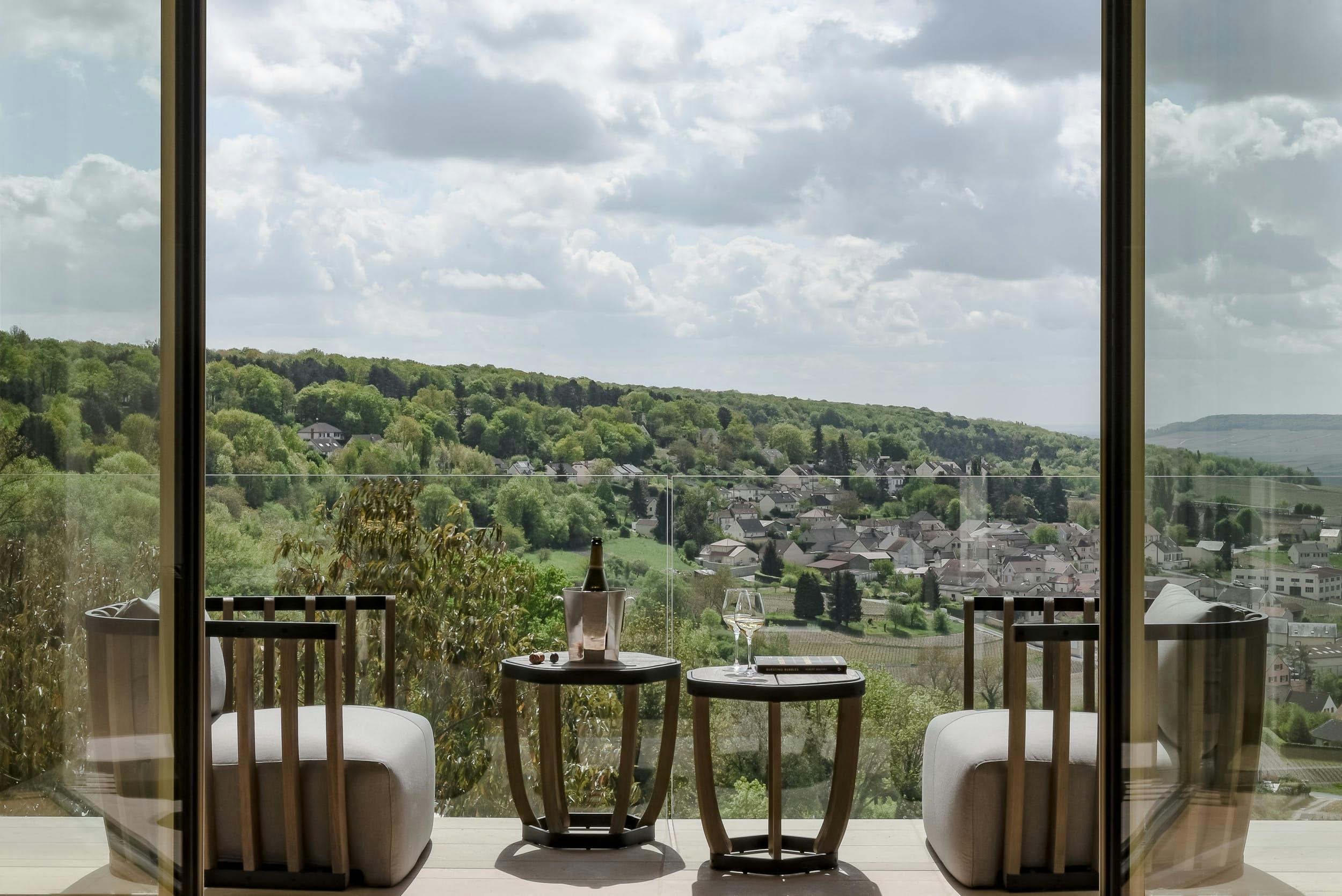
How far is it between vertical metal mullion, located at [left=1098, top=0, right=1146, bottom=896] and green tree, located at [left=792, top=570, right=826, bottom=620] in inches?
105

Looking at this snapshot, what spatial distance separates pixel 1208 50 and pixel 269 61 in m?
4.82

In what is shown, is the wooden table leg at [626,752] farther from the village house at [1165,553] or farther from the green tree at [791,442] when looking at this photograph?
the village house at [1165,553]

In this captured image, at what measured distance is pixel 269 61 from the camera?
5273 mm

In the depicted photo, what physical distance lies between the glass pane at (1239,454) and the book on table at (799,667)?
66.6 inches

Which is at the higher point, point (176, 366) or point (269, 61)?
point (269, 61)

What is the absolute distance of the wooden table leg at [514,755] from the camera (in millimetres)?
3566

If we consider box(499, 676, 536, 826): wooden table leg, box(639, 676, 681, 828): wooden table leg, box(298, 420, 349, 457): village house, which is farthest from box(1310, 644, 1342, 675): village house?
box(298, 420, 349, 457): village house

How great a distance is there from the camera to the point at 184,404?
1662 mm

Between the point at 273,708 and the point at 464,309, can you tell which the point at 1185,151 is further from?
the point at 464,309

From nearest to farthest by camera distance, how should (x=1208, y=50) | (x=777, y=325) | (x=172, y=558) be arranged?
(x=1208, y=50) < (x=172, y=558) < (x=777, y=325)

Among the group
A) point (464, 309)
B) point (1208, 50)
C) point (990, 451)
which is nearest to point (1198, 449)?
point (1208, 50)

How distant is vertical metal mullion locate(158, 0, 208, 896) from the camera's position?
1.64 metres

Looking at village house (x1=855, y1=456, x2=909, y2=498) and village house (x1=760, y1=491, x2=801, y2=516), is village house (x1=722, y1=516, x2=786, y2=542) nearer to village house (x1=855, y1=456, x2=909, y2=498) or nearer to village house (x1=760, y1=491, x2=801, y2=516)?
village house (x1=760, y1=491, x2=801, y2=516)

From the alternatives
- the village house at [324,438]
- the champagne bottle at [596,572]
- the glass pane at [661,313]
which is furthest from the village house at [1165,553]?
the village house at [324,438]
